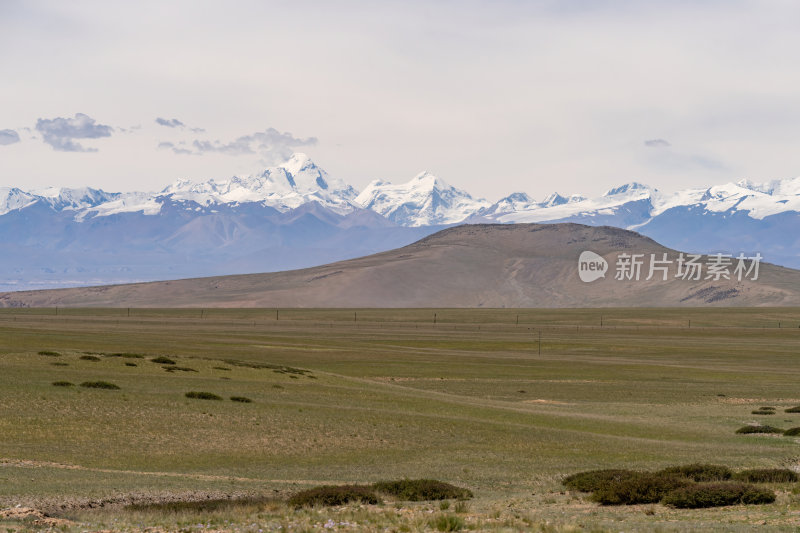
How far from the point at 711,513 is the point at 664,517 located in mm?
1533

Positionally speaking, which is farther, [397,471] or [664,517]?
[397,471]

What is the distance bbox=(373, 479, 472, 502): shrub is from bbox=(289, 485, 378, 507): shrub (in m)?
1.27

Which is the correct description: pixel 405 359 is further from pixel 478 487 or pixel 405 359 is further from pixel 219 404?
pixel 478 487

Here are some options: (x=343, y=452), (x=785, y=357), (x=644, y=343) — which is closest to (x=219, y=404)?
(x=343, y=452)

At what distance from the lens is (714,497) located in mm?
24094

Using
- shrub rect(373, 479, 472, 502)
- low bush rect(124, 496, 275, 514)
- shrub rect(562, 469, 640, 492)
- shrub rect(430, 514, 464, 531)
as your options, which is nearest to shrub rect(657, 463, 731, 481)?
shrub rect(562, 469, 640, 492)

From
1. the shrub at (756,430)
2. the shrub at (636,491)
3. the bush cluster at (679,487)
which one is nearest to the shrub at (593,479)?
the bush cluster at (679,487)

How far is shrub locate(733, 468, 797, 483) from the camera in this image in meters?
28.5

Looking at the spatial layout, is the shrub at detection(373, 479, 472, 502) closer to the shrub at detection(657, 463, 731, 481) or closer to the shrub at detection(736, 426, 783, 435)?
the shrub at detection(657, 463, 731, 481)

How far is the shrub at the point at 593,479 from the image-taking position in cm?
2741

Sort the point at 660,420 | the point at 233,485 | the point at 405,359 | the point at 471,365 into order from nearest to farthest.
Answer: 1. the point at 233,485
2. the point at 660,420
3. the point at 471,365
4. the point at 405,359

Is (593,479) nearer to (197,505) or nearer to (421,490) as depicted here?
(421,490)

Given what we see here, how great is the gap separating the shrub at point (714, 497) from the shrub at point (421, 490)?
6.28 m

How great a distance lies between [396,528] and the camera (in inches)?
728
